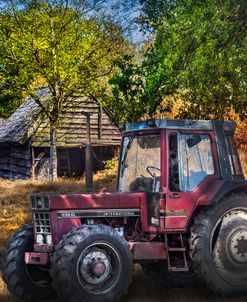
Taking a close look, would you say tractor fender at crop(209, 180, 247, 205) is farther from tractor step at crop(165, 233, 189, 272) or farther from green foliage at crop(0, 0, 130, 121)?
green foliage at crop(0, 0, 130, 121)

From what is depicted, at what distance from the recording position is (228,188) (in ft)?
24.8

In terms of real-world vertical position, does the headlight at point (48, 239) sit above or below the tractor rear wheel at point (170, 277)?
above

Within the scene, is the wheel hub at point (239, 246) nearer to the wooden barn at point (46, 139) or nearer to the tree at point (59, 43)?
the tree at point (59, 43)

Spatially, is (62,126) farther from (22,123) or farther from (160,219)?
(160,219)

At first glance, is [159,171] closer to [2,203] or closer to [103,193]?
[103,193]

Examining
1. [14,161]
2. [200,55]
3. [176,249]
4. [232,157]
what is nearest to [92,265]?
[176,249]

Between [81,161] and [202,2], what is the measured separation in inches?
824

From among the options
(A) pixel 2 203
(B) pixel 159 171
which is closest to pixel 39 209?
(B) pixel 159 171

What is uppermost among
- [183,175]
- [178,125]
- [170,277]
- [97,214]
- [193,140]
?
[178,125]

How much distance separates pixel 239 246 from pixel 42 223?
2.66m

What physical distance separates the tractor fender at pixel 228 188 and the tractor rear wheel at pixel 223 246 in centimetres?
13

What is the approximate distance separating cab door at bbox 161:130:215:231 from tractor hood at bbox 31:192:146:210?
435 mm

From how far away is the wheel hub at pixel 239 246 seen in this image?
297 inches

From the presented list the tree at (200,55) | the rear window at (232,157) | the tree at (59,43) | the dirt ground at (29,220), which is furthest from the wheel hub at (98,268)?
the tree at (59,43)
